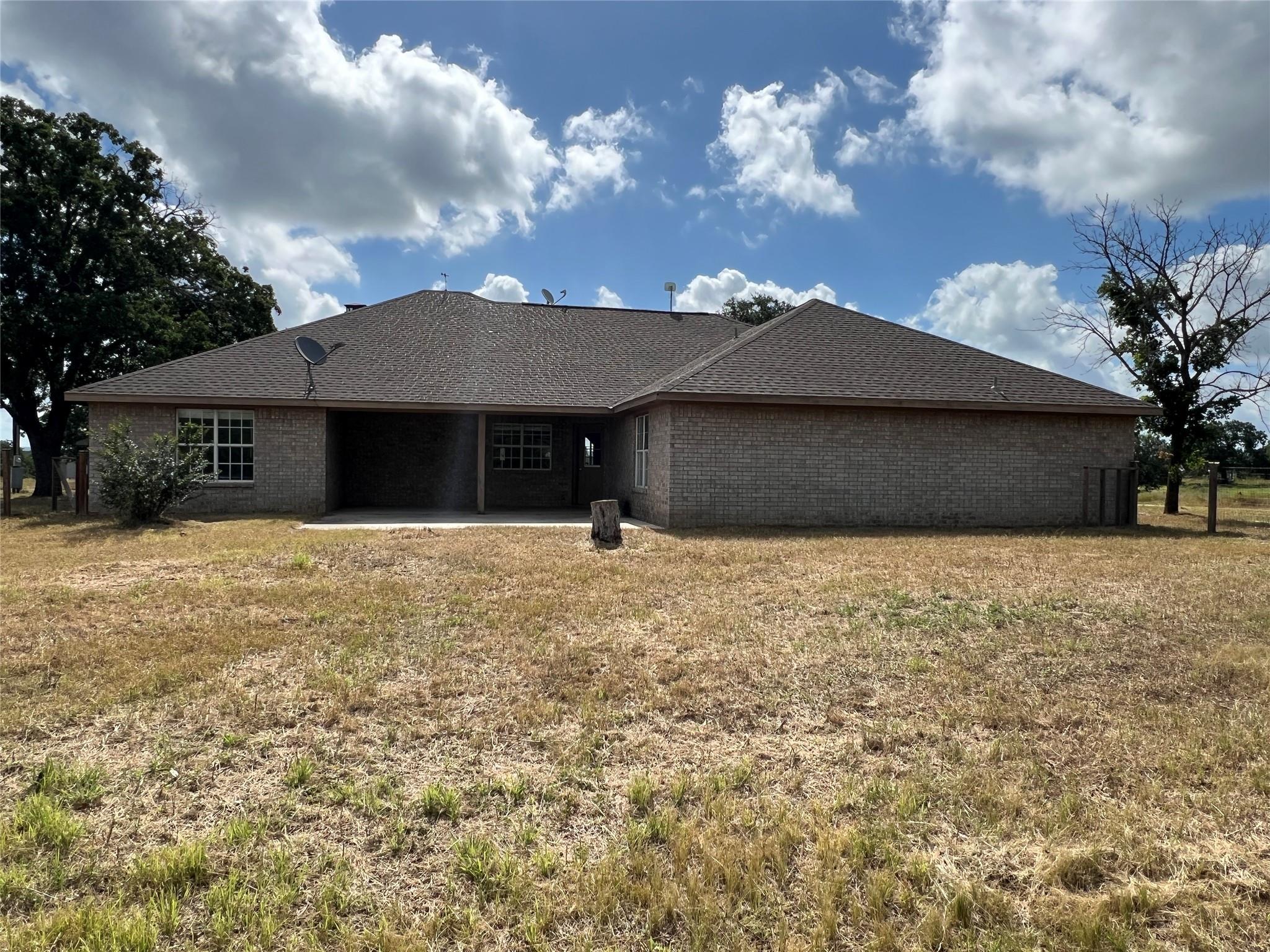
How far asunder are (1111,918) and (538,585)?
601 centimetres

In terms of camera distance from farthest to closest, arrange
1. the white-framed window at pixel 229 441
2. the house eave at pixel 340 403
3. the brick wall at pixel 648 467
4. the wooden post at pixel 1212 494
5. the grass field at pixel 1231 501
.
→ the grass field at pixel 1231 501
the white-framed window at pixel 229 441
the house eave at pixel 340 403
the brick wall at pixel 648 467
the wooden post at pixel 1212 494

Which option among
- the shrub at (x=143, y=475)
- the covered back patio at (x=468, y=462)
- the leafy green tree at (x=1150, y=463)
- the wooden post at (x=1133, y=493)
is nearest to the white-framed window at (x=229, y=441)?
the shrub at (x=143, y=475)

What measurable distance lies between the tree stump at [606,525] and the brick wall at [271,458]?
7381mm

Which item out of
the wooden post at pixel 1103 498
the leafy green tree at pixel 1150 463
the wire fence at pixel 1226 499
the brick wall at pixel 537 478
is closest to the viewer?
the wooden post at pixel 1103 498

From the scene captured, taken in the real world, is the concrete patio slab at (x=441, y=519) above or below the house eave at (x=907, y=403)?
below

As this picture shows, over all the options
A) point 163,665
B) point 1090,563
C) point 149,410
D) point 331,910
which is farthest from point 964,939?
point 149,410

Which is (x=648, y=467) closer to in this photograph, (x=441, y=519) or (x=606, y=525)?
(x=606, y=525)

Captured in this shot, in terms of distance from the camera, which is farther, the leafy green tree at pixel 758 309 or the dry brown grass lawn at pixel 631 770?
the leafy green tree at pixel 758 309

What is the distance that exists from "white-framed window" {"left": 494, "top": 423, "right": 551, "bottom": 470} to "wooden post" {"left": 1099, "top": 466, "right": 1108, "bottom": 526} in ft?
41.7

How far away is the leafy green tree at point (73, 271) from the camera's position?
20.7 meters

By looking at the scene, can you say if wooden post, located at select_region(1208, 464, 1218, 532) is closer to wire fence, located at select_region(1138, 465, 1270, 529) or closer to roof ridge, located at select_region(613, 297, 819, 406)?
wire fence, located at select_region(1138, 465, 1270, 529)

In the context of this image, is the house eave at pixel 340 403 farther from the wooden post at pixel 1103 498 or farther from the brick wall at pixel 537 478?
the wooden post at pixel 1103 498

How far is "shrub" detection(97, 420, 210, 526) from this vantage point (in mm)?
12383

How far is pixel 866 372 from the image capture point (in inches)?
577
